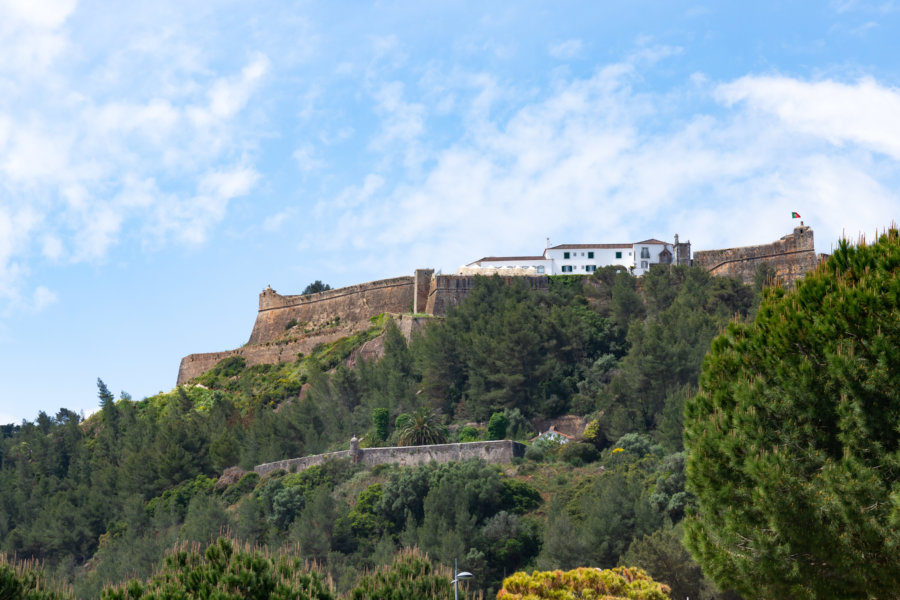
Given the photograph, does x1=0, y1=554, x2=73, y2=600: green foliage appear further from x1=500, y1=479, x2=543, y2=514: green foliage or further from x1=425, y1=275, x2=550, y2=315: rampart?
x1=425, y1=275, x2=550, y2=315: rampart

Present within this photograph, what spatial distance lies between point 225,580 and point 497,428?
3364cm

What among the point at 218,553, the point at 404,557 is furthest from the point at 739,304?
the point at 218,553

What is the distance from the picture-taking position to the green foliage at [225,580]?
21.2 m

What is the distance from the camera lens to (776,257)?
6612 cm

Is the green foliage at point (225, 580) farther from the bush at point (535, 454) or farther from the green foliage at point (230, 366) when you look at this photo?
the green foliage at point (230, 366)

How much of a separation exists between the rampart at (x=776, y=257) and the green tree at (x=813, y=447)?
151 ft

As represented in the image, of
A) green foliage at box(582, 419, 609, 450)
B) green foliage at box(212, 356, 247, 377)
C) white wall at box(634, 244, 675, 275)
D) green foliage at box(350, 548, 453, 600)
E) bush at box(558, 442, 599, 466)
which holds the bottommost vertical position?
green foliage at box(350, 548, 453, 600)

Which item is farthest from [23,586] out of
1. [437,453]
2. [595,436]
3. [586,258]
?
[586,258]

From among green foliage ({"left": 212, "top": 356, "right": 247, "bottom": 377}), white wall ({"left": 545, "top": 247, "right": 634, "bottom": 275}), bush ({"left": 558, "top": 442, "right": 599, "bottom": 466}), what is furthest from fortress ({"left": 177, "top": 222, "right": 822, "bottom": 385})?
bush ({"left": 558, "top": 442, "right": 599, "bottom": 466})

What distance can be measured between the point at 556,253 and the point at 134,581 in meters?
54.2

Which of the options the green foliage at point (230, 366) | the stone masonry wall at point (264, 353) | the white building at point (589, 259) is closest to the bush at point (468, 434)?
the white building at point (589, 259)

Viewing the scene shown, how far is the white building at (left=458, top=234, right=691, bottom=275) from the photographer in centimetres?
7062

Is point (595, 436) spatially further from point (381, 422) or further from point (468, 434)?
point (381, 422)

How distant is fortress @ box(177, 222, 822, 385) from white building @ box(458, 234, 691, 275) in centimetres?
106
